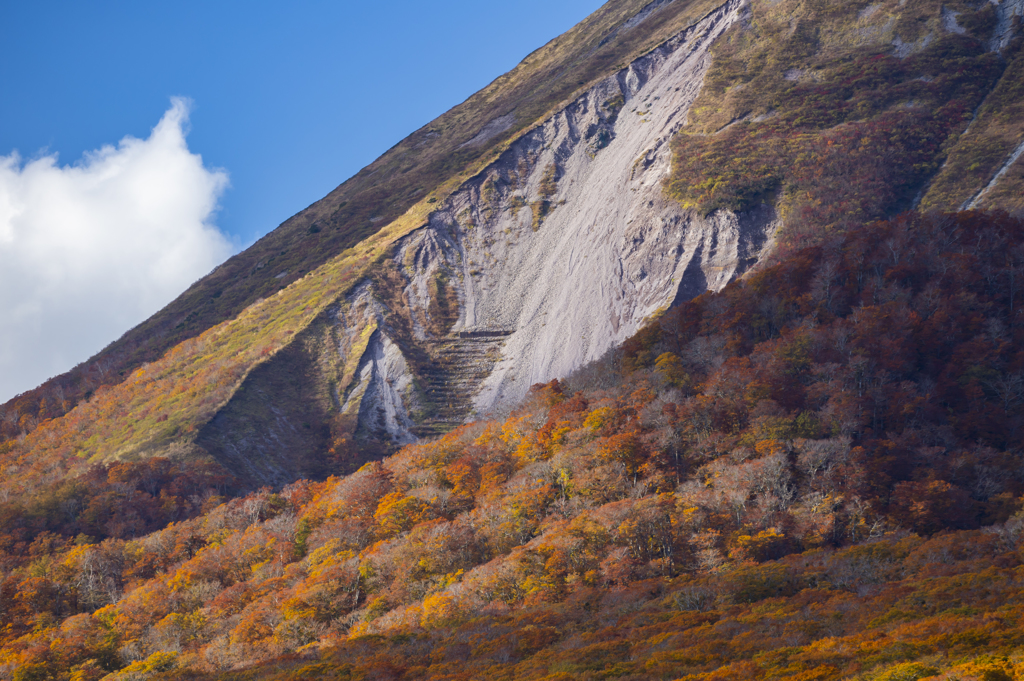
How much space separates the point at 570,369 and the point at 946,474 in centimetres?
5297

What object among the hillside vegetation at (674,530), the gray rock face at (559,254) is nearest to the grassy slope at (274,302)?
the gray rock face at (559,254)

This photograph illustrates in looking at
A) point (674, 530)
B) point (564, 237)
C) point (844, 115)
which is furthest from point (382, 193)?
point (674, 530)

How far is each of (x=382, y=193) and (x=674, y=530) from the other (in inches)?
4880

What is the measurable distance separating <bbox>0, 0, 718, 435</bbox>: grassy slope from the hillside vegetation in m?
54.2

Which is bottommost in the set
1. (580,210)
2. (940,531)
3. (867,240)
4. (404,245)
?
(940,531)

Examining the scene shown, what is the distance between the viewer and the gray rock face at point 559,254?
9869 centimetres

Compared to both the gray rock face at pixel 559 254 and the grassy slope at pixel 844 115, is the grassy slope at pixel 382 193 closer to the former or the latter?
the gray rock face at pixel 559 254

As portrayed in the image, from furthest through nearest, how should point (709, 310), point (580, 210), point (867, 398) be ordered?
point (580, 210)
point (709, 310)
point (867, 398)

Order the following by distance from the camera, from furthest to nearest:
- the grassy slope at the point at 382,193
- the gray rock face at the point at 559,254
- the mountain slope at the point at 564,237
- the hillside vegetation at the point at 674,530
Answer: the grassy slope at the point at 382,193 < the gray rock face at the point at 559,254 < the mountain slope at the point at 564,237 < the hillside vegetation at the point at 674,530

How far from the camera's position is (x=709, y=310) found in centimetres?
7531

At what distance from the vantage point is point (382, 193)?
501ft

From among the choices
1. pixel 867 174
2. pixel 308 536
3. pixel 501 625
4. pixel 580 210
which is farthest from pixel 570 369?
pixel 501 625

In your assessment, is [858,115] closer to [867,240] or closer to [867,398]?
[867,240]

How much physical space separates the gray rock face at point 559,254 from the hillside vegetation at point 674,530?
22529mm
